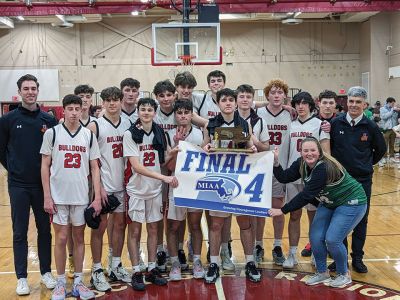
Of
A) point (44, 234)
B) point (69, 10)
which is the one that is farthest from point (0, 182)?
point (44, 234)

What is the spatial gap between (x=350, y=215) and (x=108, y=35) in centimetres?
1716

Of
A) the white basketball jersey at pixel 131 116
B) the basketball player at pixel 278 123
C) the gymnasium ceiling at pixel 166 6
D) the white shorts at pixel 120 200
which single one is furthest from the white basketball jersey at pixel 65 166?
the gymnasium ceiling at pixel 166 6

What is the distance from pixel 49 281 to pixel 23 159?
4.31 ft

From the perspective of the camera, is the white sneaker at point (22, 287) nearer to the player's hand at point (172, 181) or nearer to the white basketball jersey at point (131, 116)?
the player's hand at point (172, 181)

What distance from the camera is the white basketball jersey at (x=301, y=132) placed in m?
4.92

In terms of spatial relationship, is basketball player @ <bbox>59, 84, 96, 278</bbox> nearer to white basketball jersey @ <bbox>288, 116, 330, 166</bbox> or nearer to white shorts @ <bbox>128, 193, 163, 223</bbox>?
white shorts @ <bbox>128, 193, 163, 223</bbox>

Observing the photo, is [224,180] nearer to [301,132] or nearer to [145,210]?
[145,210]

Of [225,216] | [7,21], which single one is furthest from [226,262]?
[7,21]

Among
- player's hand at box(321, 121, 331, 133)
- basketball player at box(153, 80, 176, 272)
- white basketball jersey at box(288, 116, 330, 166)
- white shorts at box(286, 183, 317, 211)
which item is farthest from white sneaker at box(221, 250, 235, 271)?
player's hand at box(321, 121, 331, 133)

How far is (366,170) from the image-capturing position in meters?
4.80

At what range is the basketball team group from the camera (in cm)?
429

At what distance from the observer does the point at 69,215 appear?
14.1ft

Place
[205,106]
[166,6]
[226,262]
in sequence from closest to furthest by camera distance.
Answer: [226,262], [205,106], [166,6]

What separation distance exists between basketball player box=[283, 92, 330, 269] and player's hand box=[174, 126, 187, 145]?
4.03 ft
